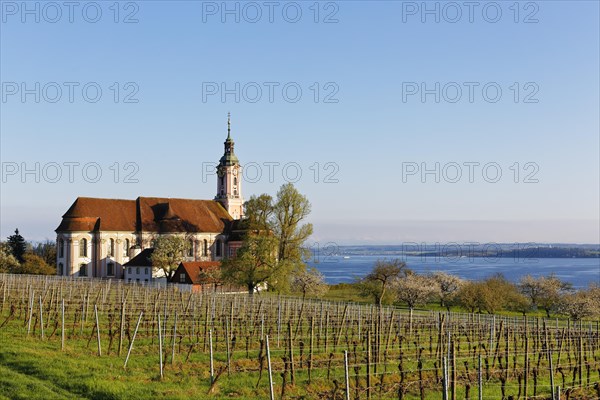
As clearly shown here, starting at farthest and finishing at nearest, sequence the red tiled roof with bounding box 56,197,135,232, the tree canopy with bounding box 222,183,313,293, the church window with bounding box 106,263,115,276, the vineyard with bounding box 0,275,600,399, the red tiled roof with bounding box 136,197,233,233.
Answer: the red tiled roof with bounding box 136,197,233,233 → the church window with bounding box 106,263,115,276 → the red tiled roof with bounding box 56,197,135,232 → the tree canopy with bounding box 222,183,313,293 → the vineyard with bounding box 0,275,600,399

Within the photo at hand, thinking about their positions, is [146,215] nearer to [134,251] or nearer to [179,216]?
[179,216]

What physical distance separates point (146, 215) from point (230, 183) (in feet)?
43.1

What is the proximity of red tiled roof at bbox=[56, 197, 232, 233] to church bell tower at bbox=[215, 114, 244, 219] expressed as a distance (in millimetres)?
1798

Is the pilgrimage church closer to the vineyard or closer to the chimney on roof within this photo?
the chimney on roof

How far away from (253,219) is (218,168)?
25.8m

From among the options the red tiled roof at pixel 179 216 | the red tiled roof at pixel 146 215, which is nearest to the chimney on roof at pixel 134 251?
the red tiled roof at pixel 146 215

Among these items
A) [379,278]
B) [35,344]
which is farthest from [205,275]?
[35,344]

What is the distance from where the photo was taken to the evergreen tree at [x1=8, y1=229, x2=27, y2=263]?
252ft

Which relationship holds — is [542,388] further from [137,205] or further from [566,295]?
[137,205]

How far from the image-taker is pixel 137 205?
77.0 metres

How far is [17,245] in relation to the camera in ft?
257

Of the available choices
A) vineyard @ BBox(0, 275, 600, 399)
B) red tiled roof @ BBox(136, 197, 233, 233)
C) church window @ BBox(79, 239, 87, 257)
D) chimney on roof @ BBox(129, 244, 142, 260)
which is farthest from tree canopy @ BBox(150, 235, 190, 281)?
vineyard @ BBox(0, 275, 600, 399)

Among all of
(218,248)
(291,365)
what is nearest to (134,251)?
(218,248)

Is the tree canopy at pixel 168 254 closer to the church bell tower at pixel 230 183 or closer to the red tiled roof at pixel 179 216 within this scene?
the red tiled roof at pixel 179 216
